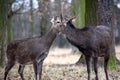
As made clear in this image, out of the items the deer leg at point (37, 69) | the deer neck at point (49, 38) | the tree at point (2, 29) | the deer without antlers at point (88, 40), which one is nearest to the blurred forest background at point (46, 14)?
the tree at point (2, 29)

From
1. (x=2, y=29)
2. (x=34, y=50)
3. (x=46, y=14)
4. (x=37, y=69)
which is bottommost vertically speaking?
(x=46, y=14)

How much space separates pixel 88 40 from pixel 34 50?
1.67 meters

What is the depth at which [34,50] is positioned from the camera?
11.6m

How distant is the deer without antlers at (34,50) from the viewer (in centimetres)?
1146

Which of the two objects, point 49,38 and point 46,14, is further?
point 46,14

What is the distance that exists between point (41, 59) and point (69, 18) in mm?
1443

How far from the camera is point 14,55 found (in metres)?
12.1

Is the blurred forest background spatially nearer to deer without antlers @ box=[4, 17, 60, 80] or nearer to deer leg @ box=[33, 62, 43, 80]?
deer without antlers @ box=[4, 17, 60, 80]

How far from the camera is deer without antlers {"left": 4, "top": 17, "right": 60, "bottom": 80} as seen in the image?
11461 mm

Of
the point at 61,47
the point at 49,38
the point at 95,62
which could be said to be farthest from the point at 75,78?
the point at 61,47

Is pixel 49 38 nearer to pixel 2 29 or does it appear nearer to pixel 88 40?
pixel 88 40

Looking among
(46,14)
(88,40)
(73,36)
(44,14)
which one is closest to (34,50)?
(73,36)

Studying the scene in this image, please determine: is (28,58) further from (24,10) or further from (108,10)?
(24,10)

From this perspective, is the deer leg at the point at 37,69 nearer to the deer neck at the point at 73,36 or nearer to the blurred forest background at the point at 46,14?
the deer neck at the point at 73,36
